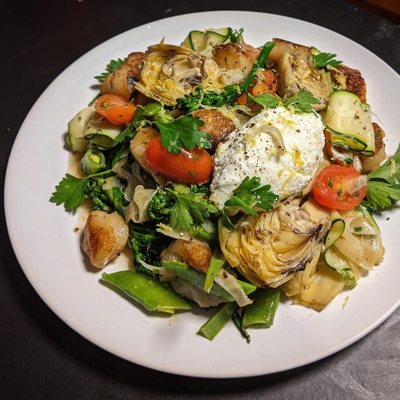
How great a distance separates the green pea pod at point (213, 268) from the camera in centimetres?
250

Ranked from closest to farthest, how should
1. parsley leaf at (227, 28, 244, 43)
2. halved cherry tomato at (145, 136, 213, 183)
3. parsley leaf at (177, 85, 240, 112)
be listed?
1. halved cherry tomato at (145, 136, 213, 183)
2. parsley leaf at (177, 85, 240, 112)
3. parsley leaf at (227, 28, 244, 43)

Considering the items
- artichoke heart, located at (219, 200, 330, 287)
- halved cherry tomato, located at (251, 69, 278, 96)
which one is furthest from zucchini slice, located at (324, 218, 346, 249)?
halved cherry tomato, located at (251, 69, 278, 96)

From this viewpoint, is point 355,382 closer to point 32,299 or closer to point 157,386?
point 157,386

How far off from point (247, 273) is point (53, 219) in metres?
1.32

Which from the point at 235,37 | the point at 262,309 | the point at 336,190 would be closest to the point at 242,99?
the point at 235,37

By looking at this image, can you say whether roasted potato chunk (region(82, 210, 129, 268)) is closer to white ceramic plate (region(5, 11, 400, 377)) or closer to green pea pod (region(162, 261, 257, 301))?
white ceramic plate (region(5, 11, 400, 377))

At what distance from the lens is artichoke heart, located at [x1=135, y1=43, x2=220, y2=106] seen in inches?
123

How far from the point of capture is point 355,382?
2768mm

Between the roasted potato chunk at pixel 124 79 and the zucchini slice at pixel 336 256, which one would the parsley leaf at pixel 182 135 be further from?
the zucchini slice at pixel 336 256

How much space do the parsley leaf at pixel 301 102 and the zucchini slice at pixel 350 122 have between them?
0.65ft

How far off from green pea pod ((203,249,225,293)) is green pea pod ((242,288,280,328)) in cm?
27

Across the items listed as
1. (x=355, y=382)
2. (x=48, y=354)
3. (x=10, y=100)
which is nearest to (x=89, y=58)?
(x=10, y=100)

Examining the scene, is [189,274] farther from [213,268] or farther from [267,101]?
[267,101]

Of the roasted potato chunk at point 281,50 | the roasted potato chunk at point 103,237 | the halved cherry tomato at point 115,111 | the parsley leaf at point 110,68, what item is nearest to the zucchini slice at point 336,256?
the roasted potato chunk at point 103,237
